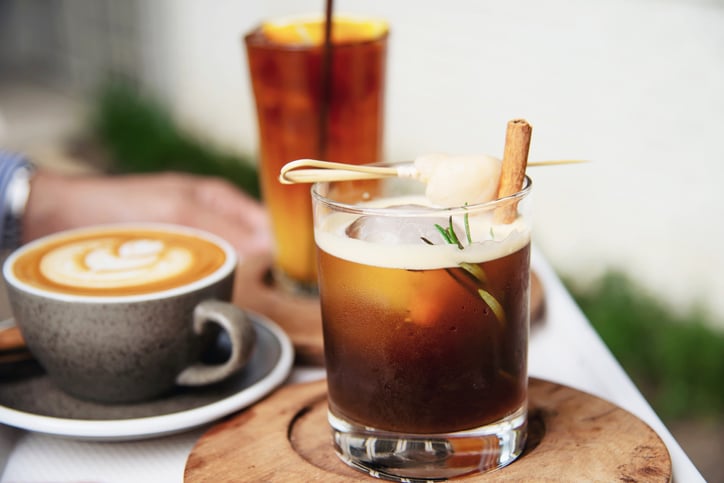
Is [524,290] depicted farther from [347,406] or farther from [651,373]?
[651,373]

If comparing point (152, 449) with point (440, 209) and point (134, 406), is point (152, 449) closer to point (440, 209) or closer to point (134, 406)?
point (134, 406)

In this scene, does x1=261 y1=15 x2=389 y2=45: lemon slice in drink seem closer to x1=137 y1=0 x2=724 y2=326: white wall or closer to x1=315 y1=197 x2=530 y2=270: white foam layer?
x1=315 y1=197 x2=530 y2=270: white foam layer

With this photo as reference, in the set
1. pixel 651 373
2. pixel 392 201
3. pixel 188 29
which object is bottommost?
pixel 651 373

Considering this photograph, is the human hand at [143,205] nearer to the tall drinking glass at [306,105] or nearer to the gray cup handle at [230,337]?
the tall drinking glass at [306,105]

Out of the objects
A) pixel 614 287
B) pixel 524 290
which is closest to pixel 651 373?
pixel 614 287

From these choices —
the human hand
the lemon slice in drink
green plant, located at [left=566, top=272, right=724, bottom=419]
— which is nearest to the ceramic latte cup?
the lemon slice in drink

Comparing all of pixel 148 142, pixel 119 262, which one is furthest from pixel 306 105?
pixel 148 142

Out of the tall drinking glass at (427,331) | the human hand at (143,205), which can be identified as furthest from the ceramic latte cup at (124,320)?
the human hand at (143,205)
